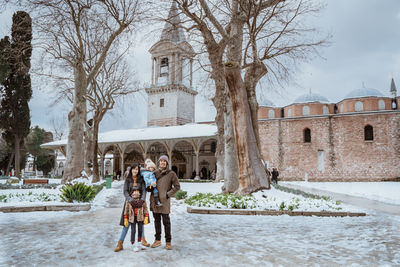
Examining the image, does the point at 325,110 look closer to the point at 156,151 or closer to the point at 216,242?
the point at 156,151

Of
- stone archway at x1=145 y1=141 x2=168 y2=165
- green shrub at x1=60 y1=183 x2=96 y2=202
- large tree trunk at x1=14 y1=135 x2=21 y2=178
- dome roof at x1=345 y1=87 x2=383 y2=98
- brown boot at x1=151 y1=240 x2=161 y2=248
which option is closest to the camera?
brown boot at x1=151 y1=240 x2=161 y2=248

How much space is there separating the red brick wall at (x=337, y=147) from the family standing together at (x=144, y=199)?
24.7 metres

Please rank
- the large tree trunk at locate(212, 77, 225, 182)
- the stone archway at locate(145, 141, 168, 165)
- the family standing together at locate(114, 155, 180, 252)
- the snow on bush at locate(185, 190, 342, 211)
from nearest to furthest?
the family standing together at locate(114, 155, 180, 252), the snow on bush at locate(185, 190, 342, 211), the large tree trunk at locate(212, 77, 225, 182), the stone archway at locate(145, 141, 168, 165)

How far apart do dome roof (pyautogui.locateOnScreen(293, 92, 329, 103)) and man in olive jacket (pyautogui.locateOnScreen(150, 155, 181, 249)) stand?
1287 inches

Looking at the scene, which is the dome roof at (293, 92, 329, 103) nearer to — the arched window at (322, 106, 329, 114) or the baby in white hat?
the arched window at (322, 106, 329, 114)

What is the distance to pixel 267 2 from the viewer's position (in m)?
9.43

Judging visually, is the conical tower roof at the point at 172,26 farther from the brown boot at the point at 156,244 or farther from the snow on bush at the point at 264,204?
the brown boot at the point at 156,244

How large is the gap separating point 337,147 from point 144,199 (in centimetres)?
2566

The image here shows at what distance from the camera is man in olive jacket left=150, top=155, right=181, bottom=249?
164 inches

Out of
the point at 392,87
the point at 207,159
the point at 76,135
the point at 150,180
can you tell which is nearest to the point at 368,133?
the point at 207,159

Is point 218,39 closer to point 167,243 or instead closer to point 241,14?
point 241,14

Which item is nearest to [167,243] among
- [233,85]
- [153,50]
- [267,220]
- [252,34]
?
[267,220]

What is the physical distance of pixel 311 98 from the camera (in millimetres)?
34594

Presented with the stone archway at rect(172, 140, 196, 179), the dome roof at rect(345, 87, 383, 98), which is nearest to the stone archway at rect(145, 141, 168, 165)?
the stone archway at rect(172, 140, 196, 179)
